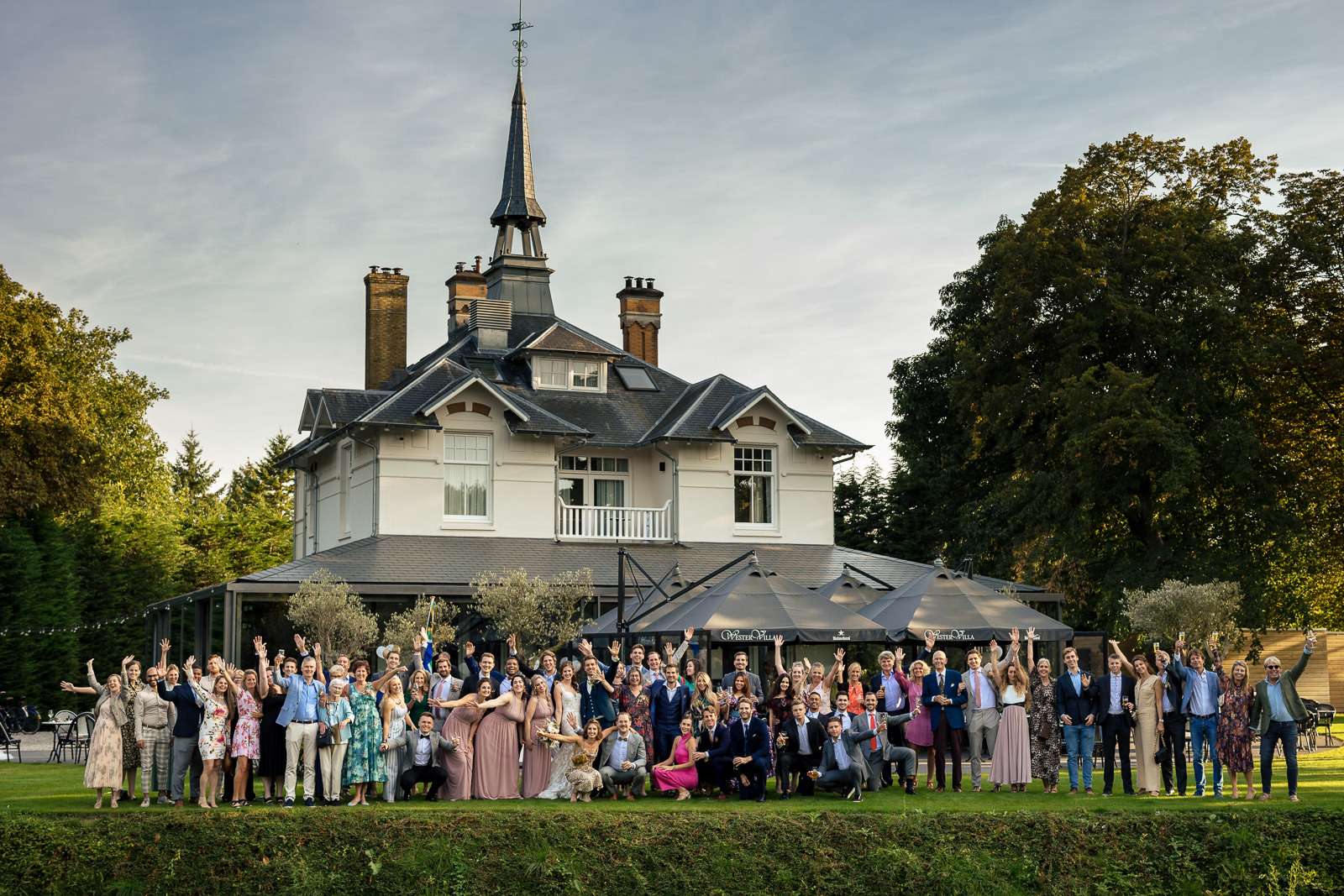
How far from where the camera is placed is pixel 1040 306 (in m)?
35.3

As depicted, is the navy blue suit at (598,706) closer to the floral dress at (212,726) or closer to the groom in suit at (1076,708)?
the floral dress at (212,726)

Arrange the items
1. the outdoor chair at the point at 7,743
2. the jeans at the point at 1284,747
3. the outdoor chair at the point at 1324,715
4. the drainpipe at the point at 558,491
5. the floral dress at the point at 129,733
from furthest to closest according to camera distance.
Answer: the drainpipe at the point at 558,491, the outdoor chair at the point at 1324,715, the outdoor chair at the point at 7,743, the floral dress at the point at 129,733, the jeans at the point at 1284,747

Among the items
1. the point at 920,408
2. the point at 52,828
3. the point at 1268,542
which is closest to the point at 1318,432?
the point at 1268,542

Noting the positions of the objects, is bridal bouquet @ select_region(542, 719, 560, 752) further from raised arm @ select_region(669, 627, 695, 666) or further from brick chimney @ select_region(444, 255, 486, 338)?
brick chimney @ select_region(444, 255, 486, 338)

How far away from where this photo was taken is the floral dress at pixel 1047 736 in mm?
16844

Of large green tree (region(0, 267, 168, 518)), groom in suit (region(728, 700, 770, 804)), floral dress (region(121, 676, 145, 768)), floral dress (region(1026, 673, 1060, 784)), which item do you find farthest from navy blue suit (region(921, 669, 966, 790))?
large green tree (region(0, 267, 168, 518))

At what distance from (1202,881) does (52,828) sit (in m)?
11.5

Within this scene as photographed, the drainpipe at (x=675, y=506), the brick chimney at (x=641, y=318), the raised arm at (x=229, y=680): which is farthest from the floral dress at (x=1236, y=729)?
the brick chimney at (x=641, y=318)

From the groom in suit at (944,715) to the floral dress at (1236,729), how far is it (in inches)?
116

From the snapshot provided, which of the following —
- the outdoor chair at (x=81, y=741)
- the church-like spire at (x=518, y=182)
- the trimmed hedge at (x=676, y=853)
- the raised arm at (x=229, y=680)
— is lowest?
the trimmed hedge at (x=676, y=853)

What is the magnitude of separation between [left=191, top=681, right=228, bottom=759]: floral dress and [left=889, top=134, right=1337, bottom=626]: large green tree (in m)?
21.9

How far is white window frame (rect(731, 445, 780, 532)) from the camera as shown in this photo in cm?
3181

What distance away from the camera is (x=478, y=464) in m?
29.9

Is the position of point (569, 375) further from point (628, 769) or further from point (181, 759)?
point (181, 759)
